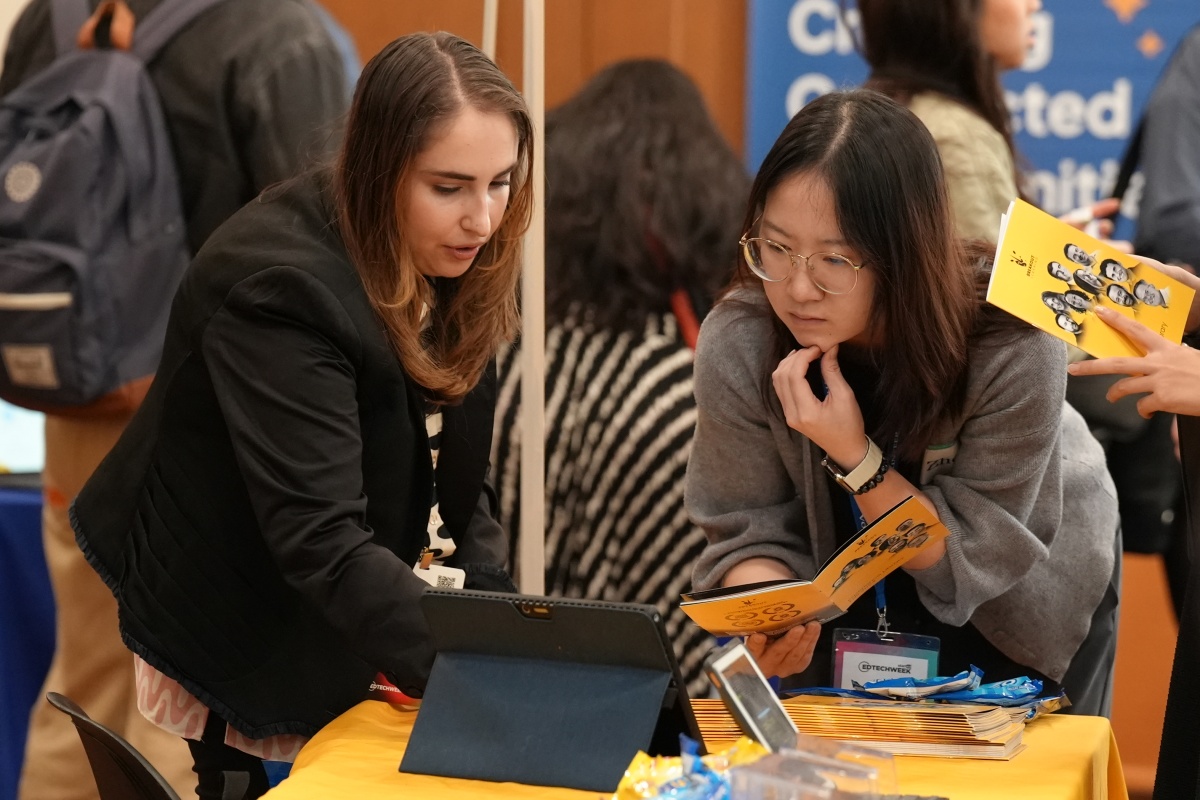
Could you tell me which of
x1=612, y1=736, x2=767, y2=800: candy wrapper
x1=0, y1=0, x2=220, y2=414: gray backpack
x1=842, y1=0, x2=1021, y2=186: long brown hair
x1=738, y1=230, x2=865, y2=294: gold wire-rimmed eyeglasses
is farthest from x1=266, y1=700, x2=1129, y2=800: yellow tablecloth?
x1=842, y1=0, x2=1021, y2=186: long brown hair

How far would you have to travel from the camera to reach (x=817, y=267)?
1.83 metres

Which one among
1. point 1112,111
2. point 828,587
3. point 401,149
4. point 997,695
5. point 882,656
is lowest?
point 882,656

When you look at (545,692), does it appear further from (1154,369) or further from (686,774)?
(1154,369)

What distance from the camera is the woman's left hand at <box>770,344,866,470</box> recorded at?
1920 millimetres

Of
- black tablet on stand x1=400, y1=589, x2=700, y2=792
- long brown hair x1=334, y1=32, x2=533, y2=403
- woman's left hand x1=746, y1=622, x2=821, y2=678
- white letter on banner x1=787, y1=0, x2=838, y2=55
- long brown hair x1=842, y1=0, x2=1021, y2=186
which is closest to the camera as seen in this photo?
black tablet on stand x1=400, y1=589, x2=700, y2=792

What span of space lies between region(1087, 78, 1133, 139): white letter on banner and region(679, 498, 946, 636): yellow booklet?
6.98 feet

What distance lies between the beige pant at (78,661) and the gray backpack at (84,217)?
0.18 meters

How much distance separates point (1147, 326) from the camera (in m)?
1.87

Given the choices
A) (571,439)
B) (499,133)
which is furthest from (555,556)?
(499,133)

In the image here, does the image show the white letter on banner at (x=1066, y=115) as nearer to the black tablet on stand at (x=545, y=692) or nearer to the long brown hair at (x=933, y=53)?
the long brown hair at (x=933, y=53)

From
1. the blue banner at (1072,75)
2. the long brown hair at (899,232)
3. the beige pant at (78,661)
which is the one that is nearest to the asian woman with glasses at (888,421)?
the long brown hair at (899,232)

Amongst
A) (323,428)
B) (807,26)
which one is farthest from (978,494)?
(807,26)

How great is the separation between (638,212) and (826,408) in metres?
1.01

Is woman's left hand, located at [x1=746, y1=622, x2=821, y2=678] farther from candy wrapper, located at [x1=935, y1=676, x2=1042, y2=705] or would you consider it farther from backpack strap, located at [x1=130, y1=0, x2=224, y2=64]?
backpack strap, located at [x1=130, y1=0, x2=224, y2=64]
